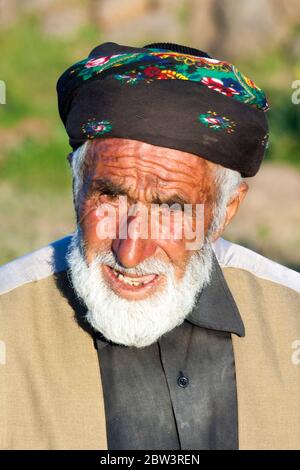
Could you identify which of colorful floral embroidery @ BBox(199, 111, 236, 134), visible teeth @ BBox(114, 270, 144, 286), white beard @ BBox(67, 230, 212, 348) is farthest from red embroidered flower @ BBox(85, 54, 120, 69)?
visible teeth @ BBox(114, 270, 144, 286)

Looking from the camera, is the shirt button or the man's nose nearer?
the man's nose

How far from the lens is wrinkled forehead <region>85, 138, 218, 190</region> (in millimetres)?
3137

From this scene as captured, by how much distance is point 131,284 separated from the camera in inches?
123

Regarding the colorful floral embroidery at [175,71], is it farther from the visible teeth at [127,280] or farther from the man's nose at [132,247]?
the visible teeth at [127,280]

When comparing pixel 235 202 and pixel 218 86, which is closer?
pixel 218 86

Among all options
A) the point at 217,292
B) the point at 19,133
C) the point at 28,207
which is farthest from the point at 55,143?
the point at 217,292

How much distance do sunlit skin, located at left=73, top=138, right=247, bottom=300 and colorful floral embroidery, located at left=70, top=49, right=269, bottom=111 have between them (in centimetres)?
25

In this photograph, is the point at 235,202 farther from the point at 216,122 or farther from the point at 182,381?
the point at 182,381

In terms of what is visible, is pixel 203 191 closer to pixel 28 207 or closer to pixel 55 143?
pixel 28 207

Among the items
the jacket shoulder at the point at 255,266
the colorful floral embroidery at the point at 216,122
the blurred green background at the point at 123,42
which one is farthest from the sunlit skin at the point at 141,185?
the blurred green background at the point at 123,42

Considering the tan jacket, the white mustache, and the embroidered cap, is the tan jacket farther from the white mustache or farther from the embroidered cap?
the embroidered cap

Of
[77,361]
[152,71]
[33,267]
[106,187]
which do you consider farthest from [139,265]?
[152,71]

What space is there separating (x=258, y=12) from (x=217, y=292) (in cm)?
1309

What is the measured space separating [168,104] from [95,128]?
26 cm
